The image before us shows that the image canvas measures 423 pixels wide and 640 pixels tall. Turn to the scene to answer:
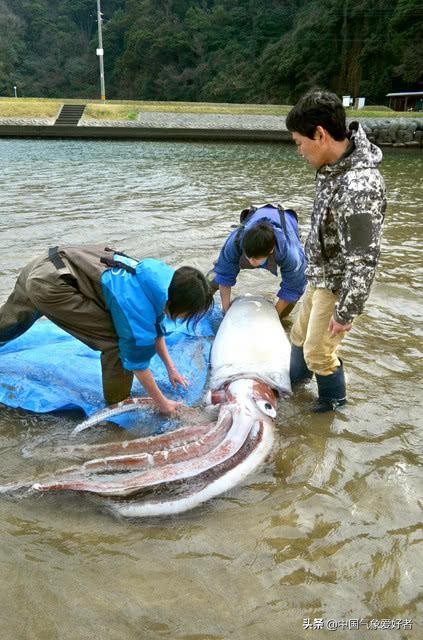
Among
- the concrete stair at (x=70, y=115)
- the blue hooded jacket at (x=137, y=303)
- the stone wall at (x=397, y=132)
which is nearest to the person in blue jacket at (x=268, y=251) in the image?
the blue hooded jacket at (x=137, y=303)

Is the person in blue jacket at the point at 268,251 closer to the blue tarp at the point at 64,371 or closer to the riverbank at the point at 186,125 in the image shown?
the blue tarp at the point at 64,371

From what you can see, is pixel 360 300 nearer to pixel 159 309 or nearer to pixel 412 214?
pixel 159 309

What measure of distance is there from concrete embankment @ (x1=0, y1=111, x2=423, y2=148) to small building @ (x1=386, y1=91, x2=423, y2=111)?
1320 centimetres

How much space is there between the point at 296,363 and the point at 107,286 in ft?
5.55

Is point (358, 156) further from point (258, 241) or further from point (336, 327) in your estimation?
point (258, 241)

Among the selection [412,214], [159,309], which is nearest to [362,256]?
[159,309]

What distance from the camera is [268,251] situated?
4277 millimetres

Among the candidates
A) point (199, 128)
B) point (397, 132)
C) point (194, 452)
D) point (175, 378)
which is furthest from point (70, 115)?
point (194, 452)

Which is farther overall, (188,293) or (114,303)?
(114,303)

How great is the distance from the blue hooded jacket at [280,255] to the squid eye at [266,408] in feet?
5.27

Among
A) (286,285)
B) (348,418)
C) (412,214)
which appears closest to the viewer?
(348,418)

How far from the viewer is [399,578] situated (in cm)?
252

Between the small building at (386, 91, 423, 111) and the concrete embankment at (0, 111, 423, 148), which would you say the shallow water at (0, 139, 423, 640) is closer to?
the concrete embankment at (0, 111, 423, 148)

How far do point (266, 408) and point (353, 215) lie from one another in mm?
1371
